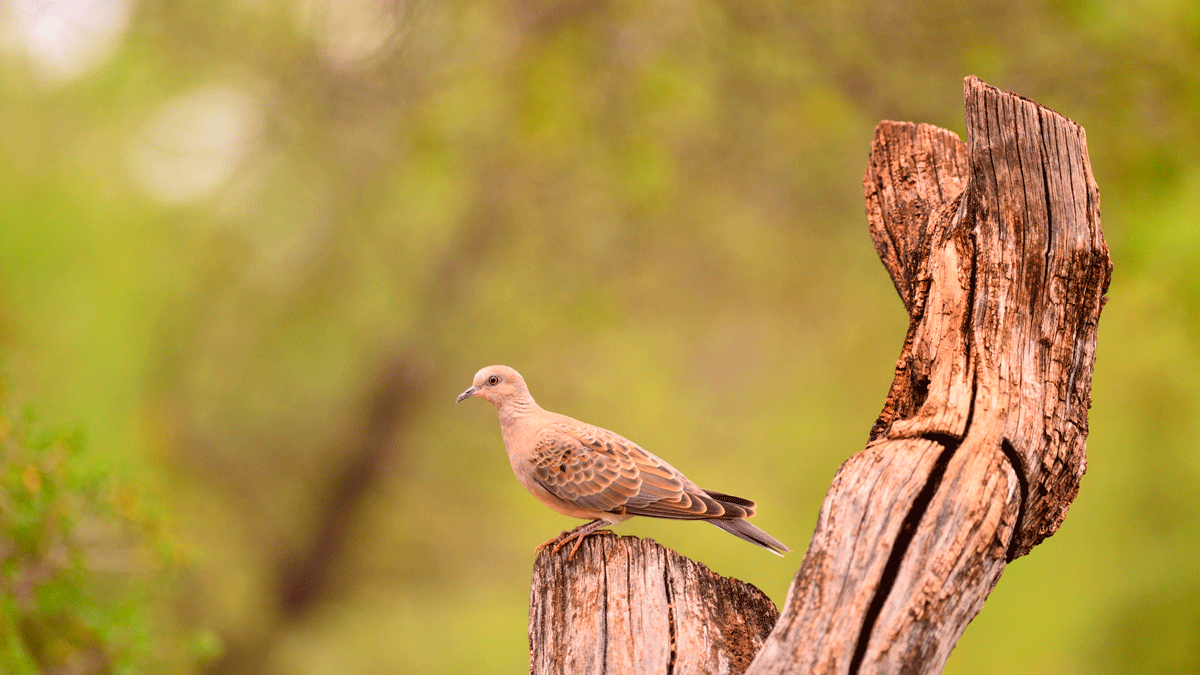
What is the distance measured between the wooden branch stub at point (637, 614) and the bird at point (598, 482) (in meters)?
0.10

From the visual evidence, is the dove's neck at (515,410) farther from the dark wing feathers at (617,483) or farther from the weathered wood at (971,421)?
the weathered wood at (971,421)

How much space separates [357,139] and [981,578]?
695 cm

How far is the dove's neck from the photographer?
111 inches

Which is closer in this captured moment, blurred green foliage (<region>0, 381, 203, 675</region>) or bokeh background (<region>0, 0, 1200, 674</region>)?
blurred green foliage (<region>0, 381, 203, 675</region>)

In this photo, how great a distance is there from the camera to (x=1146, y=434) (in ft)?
22.3

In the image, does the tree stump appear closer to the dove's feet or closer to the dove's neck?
the dove's feet

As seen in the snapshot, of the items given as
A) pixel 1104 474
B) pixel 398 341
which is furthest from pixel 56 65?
pixel 1104 474

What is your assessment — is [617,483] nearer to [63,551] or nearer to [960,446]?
[960,446]

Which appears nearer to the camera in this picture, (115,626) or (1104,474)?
(115,626)

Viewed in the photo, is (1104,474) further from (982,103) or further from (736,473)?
(982,103)

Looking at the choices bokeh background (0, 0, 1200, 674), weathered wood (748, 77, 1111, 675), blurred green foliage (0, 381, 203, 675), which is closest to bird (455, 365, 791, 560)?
weathered wood (748, 77, 1111, 675)

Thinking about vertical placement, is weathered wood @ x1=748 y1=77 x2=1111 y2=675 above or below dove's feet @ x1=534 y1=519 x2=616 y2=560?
above

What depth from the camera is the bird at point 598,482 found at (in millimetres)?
2561

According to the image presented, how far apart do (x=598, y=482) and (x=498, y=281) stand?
5.93 metres
